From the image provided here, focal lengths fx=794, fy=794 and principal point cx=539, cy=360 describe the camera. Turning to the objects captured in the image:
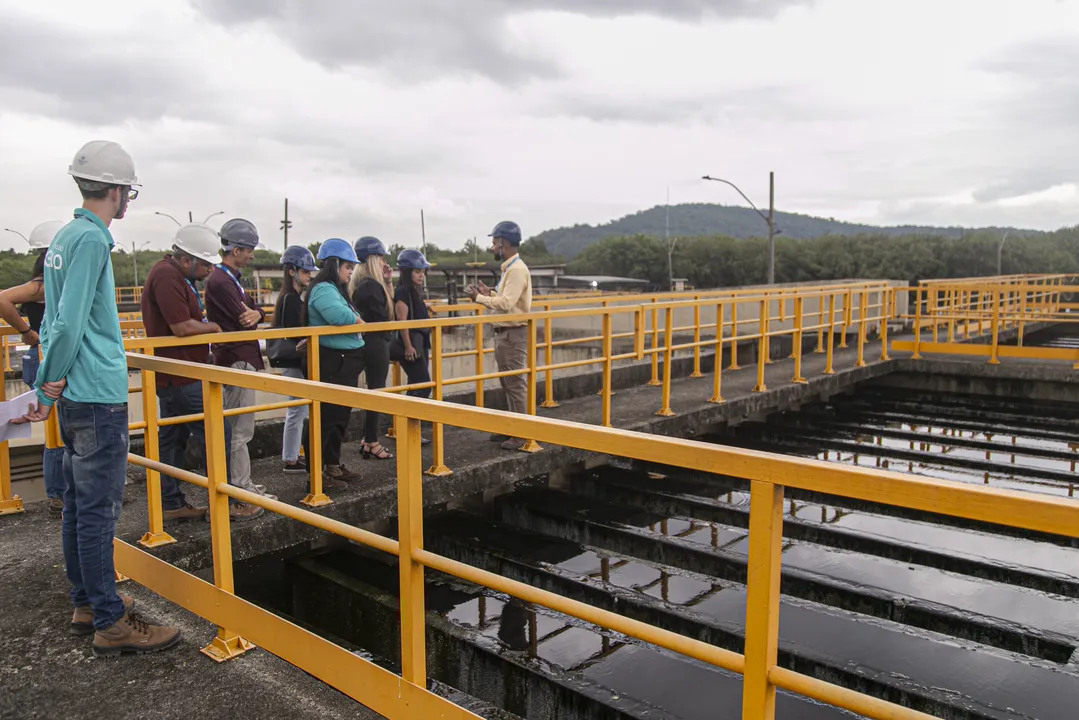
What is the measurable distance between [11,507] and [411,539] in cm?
364

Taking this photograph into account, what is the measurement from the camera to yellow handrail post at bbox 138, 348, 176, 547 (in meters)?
3.71

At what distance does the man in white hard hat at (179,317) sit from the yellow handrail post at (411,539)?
234cm

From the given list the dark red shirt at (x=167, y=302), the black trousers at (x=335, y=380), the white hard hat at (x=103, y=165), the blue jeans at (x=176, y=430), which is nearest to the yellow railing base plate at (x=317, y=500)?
the black trousers at (x=335, y=380)

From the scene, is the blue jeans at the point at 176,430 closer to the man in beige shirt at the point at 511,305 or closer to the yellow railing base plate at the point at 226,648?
the yellow railing base plate at the point at 226,648

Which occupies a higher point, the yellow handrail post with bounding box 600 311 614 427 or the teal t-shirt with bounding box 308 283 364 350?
the teal t-shirt with bounding box 308 283 364 350

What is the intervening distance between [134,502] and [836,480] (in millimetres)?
4562

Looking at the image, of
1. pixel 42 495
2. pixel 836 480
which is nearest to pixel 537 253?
pixel 42 495

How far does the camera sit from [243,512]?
14.8ft

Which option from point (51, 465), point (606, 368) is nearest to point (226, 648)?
point (51, 465)

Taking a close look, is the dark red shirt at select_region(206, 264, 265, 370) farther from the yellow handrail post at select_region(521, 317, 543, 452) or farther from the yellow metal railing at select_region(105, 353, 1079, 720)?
the yellow handrail post at select_region(521, 317, 543, 452)

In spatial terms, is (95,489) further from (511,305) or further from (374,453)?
(511,305)

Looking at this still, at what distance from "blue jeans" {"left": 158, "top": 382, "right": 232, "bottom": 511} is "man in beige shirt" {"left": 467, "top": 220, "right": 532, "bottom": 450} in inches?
93.3

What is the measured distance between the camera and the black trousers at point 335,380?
17.1 feet

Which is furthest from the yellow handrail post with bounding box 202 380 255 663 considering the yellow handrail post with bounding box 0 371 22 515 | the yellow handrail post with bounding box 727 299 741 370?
the yellow handrail post with bounding box 727 299 741 370
